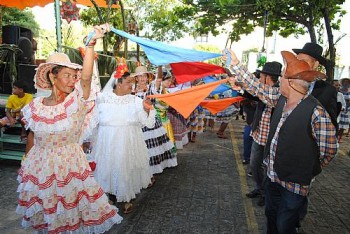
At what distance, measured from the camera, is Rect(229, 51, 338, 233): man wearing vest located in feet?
9.26

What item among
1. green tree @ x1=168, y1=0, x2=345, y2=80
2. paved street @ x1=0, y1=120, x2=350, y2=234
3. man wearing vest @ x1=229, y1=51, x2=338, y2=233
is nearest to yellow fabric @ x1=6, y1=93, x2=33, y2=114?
paved street @ x1=0, y1=120, x2=350, y2=234

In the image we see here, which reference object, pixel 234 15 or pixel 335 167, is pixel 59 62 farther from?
pixel 234 15

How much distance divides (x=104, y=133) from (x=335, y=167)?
18.6 ft

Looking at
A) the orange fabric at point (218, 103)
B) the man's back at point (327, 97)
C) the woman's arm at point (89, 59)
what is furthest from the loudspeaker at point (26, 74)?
the man's back at point (327, 97)

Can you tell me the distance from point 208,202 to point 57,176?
275 centimetres

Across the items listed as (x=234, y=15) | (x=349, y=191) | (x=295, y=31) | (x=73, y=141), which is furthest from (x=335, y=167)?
(x=295, y=31)

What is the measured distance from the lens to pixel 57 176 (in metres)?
2.82

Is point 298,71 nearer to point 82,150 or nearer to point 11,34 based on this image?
point 82,150

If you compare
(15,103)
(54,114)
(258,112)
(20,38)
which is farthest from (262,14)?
(54,114)

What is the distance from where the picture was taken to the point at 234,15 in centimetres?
1373

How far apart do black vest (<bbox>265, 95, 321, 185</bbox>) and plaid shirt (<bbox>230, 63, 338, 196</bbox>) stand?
5 centimetres

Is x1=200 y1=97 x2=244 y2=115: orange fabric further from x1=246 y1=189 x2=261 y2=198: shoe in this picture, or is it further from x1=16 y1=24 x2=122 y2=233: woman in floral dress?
x1=16 y1=24 x2=122 y2=233: woman in floral dress

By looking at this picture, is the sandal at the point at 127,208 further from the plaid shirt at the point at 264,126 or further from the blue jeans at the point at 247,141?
the blue jeans at the point at 247,141

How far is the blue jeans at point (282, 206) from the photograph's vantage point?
9.62 ft
